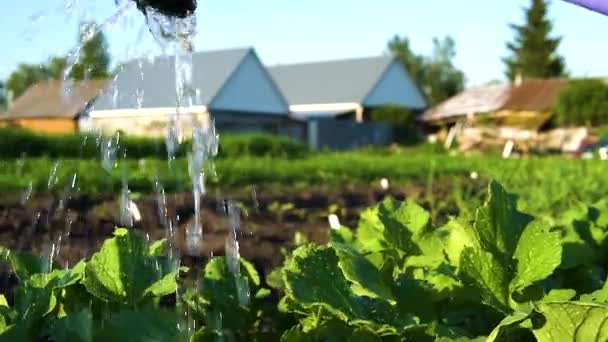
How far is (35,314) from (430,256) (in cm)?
56

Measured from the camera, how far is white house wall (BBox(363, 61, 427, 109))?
45.8 m

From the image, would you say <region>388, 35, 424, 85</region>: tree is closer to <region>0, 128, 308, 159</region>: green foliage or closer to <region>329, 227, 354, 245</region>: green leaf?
<region>0, 128, 308, 159</region>: green foliage

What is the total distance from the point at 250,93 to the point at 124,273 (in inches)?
1409

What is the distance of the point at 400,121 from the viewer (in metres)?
36.6

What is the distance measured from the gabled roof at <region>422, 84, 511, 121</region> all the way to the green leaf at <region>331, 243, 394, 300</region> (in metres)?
39.2

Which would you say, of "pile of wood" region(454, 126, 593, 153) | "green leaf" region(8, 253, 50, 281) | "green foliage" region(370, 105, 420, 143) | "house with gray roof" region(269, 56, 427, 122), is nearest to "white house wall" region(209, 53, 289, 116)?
"green foliage" region(370, 105, 420, 143)

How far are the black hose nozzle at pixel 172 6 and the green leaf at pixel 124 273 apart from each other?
0.32 metres

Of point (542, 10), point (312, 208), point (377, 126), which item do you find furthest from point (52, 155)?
point (542, 10)

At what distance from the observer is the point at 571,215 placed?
2.06 metres

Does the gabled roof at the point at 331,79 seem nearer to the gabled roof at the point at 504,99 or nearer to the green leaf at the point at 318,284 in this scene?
the gabled roof at the point at 504,99

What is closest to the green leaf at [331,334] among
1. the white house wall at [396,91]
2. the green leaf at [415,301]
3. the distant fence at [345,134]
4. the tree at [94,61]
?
the green leaf at [415,301]

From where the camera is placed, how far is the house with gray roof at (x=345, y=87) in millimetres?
44875

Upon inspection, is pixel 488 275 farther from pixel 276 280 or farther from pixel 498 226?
pixel 276 280

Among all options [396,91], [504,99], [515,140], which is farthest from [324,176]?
[396,91]
